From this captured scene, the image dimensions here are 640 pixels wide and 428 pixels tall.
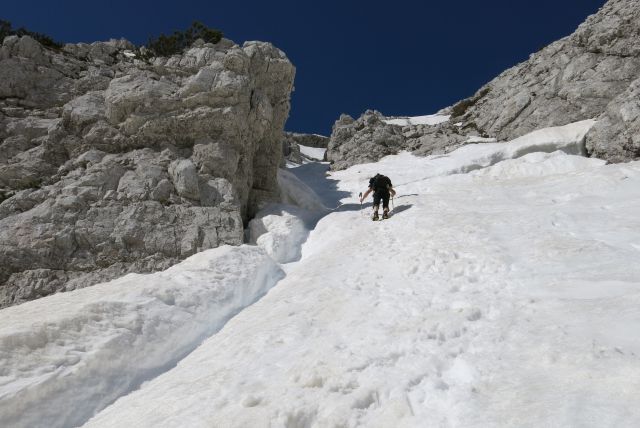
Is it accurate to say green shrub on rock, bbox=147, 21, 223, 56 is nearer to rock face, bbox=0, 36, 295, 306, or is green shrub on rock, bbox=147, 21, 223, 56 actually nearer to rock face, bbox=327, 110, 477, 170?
rock face, bbox=0, 36, 295, 306

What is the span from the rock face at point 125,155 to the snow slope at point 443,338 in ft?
20.4

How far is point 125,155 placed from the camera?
18.3m

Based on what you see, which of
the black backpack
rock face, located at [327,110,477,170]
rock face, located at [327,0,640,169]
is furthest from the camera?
rock face, located at [327,110,477,170]

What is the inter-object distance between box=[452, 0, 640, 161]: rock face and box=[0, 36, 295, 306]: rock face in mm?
20639

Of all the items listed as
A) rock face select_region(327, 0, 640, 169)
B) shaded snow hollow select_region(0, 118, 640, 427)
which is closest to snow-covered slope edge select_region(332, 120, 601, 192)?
rock face select_region(327, 0, 640, 169)

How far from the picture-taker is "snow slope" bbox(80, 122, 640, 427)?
16.7ft

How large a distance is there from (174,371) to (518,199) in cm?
1514

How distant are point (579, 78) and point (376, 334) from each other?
1456 inches

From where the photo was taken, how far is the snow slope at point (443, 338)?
16.7 feet

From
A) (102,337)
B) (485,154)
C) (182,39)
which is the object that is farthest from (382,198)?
(182,39)

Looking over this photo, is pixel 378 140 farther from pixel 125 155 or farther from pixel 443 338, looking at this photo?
pixel 443 338

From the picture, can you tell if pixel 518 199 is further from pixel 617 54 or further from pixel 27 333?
pixel 617 54

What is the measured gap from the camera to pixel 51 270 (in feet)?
44.0

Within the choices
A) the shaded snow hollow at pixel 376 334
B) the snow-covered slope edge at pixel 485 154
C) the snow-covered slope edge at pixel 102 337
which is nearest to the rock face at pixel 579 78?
the snow-covered slope edge at pixel 485 154
